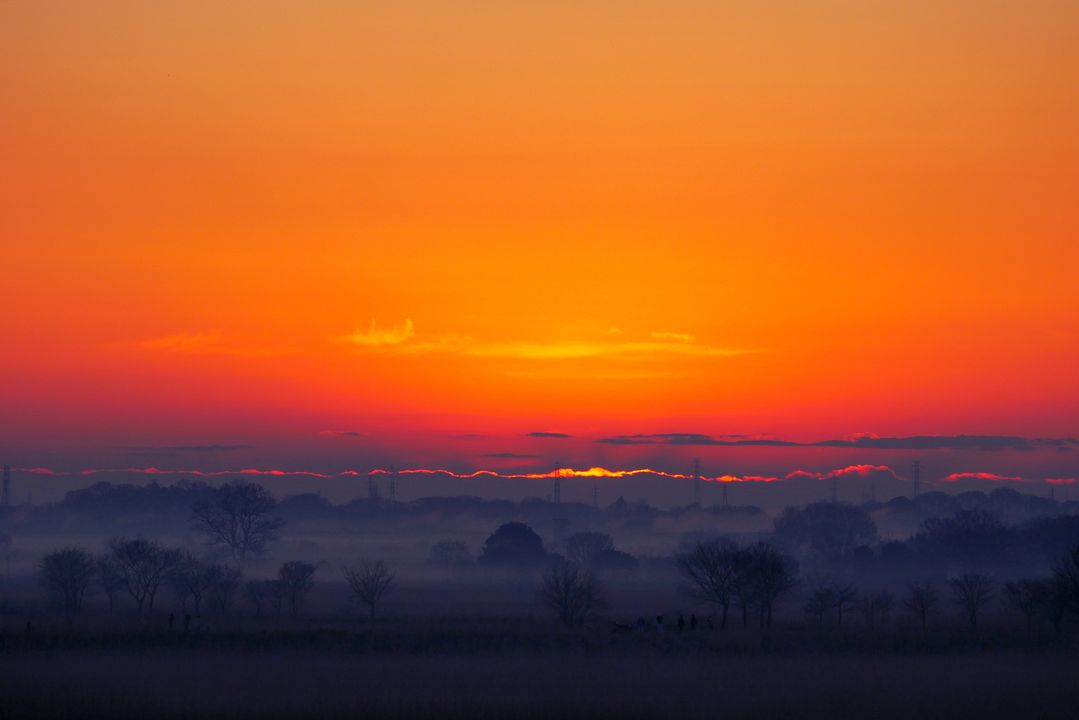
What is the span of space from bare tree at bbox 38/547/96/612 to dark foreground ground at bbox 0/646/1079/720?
3469cm

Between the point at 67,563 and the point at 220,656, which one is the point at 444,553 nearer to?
the point at 67,563

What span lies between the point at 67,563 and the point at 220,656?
42.2 metres

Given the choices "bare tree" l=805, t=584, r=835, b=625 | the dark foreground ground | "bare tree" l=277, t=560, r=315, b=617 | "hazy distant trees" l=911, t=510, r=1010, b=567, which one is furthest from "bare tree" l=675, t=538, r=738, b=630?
"hazy distant trees" l=911, t=510, r=1010, b=567

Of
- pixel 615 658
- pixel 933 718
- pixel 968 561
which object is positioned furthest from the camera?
pixel 968 561

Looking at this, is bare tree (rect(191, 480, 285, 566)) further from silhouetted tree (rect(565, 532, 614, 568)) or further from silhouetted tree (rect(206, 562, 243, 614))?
silhouetted tree (rect(206, 562, 243, 614))

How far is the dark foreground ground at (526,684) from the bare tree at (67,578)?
34.7 meters

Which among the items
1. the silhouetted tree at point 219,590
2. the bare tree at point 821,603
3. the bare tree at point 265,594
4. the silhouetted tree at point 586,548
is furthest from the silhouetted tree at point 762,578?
the silhouetted tree at point 586,548

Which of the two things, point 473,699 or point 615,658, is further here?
point 615,658

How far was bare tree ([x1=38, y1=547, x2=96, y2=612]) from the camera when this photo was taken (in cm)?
9444

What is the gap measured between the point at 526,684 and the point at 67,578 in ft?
189

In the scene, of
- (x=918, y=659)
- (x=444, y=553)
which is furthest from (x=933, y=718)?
(x=444, y=553)

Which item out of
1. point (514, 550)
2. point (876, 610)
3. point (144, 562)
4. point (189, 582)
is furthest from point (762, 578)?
point (514, 550)

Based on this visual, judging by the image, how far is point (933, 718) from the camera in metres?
42.9

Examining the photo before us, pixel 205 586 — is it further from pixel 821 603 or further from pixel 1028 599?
pixel 1028 599
